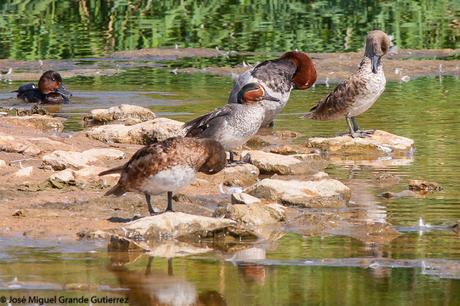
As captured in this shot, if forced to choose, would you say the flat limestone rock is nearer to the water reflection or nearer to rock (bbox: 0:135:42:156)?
rock (bbox: 0:135:42:156)

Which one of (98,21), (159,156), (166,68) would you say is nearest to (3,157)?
(159,156)

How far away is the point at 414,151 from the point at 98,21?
15.0m

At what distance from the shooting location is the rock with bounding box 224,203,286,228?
9.31m

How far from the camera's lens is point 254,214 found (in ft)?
30.8

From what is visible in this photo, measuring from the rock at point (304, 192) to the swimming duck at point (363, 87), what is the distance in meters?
3.18

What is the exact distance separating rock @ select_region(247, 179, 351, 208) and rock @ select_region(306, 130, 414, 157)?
108 inches

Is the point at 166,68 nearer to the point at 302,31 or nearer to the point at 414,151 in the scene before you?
the point at 302,31

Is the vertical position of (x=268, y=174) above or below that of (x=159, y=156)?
below

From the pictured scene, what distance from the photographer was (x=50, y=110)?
16734 millimetres

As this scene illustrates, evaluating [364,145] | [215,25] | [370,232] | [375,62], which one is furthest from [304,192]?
[215,25]

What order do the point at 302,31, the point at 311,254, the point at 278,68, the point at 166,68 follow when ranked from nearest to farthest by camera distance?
the point at 311,254 → the point at 278,68 → the point at 166,68 → the point at 302,31

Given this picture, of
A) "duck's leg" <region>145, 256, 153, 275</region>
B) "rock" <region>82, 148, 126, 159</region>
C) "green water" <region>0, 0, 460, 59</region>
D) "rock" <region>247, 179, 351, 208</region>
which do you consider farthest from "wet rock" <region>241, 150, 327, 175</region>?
"green water" <region>0, 0, 460, 59</region>

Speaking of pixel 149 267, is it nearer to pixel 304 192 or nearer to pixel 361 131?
pixel 304 192

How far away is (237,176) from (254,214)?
1.98 metres
